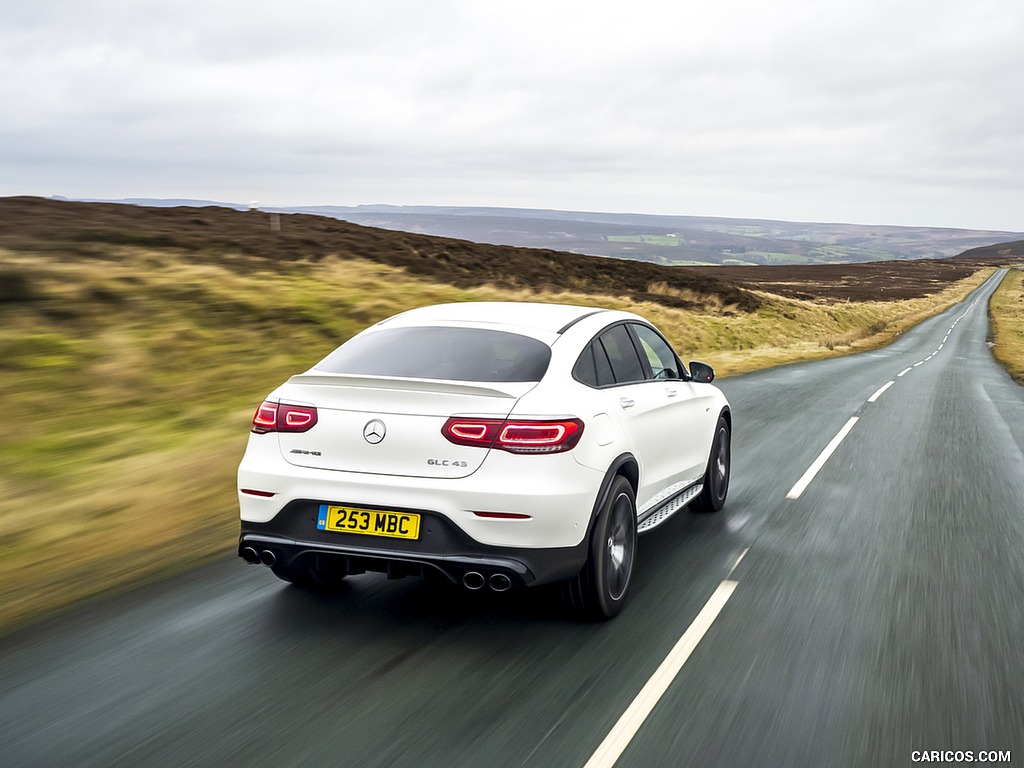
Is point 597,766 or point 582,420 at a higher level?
point 582,420

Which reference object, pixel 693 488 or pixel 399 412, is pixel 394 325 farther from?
pixel 693 488

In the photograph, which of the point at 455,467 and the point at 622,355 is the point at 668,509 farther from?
the point at 455,467

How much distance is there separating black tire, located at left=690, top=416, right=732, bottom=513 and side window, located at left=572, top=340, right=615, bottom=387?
210cm

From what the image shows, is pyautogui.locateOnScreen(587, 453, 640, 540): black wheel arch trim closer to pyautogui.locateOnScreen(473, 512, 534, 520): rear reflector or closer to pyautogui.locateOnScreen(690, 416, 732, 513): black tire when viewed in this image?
pyautogui.locateOnScreen(473, 512, 534, 520): rear reflector

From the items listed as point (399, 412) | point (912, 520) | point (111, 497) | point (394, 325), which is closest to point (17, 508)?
point (111, 497)

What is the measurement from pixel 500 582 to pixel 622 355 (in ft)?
6.52

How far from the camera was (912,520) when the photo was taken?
24.6 ft

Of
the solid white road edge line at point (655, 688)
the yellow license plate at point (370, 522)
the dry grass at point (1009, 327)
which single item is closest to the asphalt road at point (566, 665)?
the solid white road edge line at point (655, 688)

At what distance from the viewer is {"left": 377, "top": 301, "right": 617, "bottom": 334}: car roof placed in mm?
5422

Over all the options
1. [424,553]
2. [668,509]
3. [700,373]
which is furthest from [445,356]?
[700,373]

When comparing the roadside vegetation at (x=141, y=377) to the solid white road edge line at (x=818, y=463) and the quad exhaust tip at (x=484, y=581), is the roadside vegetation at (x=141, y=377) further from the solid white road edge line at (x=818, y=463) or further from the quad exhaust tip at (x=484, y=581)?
the solid white road edge line at (x=818, y=463)

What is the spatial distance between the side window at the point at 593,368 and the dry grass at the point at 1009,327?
23614 mm

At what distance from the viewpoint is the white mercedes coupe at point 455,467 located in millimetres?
4398

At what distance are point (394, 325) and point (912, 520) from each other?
4.59m
